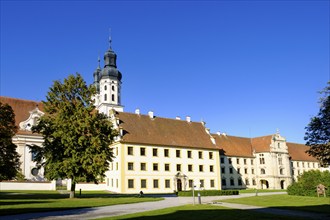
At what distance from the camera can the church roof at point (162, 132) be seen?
60.7 metres

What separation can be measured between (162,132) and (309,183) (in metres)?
28.0

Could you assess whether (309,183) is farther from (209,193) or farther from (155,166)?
(155,166)

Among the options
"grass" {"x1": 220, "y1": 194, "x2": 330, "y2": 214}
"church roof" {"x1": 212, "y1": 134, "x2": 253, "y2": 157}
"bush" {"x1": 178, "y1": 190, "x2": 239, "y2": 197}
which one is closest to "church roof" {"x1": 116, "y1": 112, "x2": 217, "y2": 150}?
"church roof" {"x1": 212, "y1": 134, "x2": 253, "y2": 157}

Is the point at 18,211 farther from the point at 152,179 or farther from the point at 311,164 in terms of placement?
the point at 311,164

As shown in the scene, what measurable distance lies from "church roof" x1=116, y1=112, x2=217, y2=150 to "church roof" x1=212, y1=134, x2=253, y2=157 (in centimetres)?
1137

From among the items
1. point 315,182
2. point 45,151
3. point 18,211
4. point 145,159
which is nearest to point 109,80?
point 145,159

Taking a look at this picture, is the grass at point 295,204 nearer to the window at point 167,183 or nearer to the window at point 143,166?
the window at point 143,166

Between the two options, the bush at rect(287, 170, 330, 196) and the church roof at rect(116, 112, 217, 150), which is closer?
the bush at rect(287, 170, 330, 196)

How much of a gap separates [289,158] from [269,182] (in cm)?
1278

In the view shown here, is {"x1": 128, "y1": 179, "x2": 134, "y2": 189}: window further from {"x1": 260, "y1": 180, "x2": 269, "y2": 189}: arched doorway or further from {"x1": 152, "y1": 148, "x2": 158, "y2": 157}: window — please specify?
{"x1": 260, "y1": 180, "x2": 269, "y2": 189}: arched doorway

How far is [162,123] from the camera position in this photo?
222 ft

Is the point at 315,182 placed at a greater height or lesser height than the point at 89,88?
lesser

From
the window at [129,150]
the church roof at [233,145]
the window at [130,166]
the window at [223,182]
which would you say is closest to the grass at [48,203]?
the window at [130,166]

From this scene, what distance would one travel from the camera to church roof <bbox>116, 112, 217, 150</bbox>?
60.7 metres
